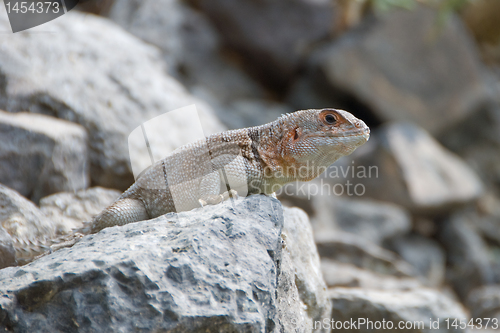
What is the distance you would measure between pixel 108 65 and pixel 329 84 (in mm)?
9102

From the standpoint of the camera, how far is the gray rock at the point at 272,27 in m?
15.2

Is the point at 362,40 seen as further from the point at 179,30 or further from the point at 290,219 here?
the point at 290,219

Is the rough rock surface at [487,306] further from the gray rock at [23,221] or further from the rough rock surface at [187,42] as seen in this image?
the gray rock at [23,221]

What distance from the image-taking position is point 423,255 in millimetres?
14156

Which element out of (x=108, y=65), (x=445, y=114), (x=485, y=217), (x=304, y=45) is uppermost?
(x=108, y=65)

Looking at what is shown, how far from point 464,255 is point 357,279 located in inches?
332

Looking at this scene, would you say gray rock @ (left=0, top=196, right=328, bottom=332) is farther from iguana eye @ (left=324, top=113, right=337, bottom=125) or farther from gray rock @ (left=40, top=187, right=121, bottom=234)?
gray rock @ (left=40, top=187, right=121, bottom=234)

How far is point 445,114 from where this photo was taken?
16.5 meters

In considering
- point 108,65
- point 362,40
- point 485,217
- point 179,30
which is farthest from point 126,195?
point 485,217

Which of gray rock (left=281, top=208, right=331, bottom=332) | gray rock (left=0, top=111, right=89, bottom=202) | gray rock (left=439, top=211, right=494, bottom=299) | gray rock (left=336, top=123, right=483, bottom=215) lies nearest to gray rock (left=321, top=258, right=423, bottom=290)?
gray rock (left=281, top=208, right=331, bottom=332)

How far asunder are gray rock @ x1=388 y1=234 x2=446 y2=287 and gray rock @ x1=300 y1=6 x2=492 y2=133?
4.72 meters

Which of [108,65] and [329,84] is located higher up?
[108,65]

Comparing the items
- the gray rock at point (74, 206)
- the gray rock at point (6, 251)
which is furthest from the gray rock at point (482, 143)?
the gray rock at point (6, 251)

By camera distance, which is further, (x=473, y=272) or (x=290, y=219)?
(x=473, y=272)
